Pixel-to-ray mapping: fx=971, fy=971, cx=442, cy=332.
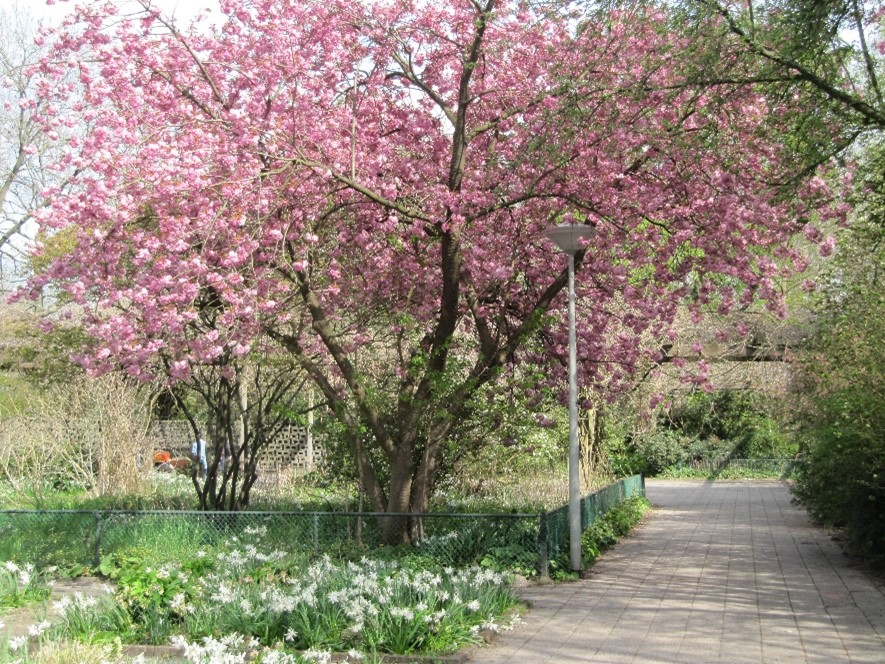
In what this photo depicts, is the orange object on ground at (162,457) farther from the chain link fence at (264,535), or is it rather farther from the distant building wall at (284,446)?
the chain link fence at (264,535)

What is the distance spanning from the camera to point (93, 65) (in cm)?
1087

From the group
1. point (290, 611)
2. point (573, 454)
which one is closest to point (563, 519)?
point (573, 454)

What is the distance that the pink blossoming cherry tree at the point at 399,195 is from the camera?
962cm

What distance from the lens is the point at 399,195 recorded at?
38.3 ft

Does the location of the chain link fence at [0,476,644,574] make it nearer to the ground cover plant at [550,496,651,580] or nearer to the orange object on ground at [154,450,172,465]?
the ground cover plant at [550,496,651,580]

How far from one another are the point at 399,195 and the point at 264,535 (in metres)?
4.30

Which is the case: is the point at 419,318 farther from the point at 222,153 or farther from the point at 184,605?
the point at 184,605

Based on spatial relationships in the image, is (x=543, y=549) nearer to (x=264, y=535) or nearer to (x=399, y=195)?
(x=264, y=535)

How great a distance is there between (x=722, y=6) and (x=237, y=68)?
16.7 ft

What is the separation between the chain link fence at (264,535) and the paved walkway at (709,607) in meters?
0.79

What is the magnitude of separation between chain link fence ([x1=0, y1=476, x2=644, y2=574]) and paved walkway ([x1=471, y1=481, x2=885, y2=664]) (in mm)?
792

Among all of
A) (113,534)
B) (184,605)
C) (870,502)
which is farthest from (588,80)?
(113,534)

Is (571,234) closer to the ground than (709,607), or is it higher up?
higher up

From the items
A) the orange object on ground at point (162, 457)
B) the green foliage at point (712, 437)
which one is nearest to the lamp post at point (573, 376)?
the orange object on ground at point (162, 457)
